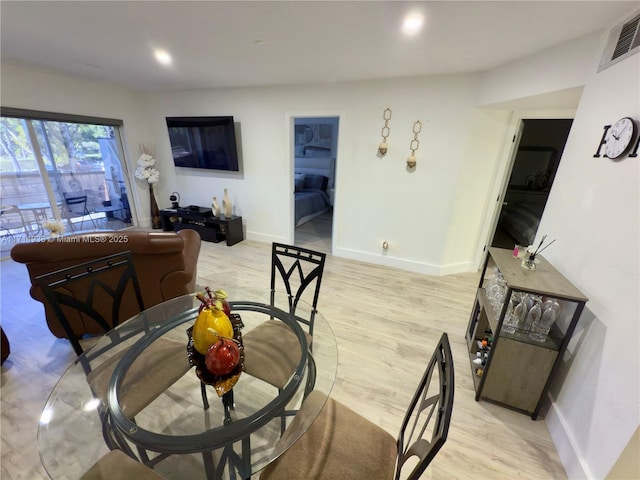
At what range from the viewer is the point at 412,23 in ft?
5.63

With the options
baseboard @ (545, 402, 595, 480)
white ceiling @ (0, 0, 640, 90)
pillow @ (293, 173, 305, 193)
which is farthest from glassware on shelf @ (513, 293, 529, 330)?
pillow @ (293, 173, 305, 193)

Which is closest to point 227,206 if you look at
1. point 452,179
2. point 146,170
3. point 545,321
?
point 146,170

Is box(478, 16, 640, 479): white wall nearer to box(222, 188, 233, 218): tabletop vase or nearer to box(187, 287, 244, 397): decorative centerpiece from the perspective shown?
box(187, 287, 244, 397): decorative centerpiece

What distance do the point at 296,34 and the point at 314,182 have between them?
4264mm

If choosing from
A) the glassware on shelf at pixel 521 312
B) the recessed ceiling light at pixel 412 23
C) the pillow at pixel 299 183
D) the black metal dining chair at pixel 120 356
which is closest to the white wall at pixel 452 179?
the glassware on shelf at pixel 521 312

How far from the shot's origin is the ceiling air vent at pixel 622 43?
1353mm

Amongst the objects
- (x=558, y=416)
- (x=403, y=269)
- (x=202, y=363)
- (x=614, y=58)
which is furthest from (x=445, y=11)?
(x=403, y=269)

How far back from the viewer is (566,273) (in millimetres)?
1614

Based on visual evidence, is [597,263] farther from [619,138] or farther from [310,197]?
[310,197]

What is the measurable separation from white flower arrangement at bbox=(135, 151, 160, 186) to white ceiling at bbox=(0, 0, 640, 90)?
1.75m

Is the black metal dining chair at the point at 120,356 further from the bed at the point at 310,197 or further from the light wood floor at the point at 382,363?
the bed at the point at 310,197

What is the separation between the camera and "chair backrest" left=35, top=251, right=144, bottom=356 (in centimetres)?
134

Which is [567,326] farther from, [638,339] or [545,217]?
[545,217]

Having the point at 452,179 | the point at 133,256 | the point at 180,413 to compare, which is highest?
the point at 452,179
